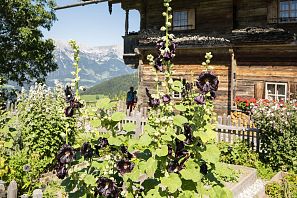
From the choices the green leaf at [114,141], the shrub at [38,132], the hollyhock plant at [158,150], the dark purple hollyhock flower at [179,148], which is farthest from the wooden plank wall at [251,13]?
the green leaf at [114,141]

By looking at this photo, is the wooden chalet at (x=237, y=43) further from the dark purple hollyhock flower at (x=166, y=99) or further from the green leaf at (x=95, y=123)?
the green leaf at (x=95, y=123)

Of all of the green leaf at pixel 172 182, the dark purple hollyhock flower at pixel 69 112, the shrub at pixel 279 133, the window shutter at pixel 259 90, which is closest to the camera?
the green leaf at pixel 172 182

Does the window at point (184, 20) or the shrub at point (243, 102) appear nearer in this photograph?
the shrub at point (243, 102)

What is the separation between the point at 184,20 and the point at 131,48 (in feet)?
12.6

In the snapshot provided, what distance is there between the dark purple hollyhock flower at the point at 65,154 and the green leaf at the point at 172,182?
2.82ft

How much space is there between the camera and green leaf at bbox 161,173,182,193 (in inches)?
104

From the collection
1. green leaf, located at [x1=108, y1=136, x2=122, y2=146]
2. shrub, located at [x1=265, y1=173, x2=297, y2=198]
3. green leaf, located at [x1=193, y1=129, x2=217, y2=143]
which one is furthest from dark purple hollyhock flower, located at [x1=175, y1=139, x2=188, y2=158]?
shrub, located at [x1=265, y1=173, x2=297, y2=198]

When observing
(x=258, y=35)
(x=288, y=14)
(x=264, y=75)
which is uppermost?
(x=288, y=14)

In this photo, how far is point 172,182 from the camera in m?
2.69

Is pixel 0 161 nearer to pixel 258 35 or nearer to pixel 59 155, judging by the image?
pixel 59 155

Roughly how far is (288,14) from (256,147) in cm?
910

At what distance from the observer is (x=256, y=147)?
9805 mm

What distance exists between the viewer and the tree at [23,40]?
21453 millimetres

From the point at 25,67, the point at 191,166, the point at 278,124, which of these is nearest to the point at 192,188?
the point at 191,166
